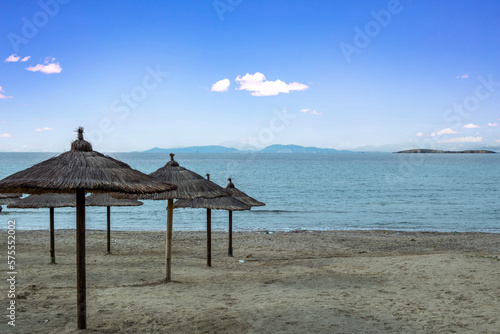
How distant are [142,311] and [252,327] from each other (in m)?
2.20

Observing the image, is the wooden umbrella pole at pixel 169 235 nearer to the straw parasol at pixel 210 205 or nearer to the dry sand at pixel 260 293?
the dry sand at pixel 260 293

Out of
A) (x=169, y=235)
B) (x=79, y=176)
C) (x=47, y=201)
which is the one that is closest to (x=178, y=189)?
(x=169, y=235)

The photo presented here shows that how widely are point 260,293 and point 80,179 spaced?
4851mm

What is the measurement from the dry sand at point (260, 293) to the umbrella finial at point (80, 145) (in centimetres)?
291

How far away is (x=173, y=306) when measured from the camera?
7914 mm

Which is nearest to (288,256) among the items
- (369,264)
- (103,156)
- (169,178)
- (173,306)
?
(369,264)

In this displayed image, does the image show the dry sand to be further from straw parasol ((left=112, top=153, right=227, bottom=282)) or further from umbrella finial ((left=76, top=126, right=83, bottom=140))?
umbrella finial ((left=76, top=126, right=83, bottom=140))

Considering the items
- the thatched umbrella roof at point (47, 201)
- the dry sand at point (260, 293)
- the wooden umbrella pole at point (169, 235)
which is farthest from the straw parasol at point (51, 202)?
the wooden umbrella pole at point (169, 235)

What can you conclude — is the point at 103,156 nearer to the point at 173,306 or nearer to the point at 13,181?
the point at 13,181

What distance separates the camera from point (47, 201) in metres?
12.7

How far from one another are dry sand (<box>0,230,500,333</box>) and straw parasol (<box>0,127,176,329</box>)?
4.89 feet

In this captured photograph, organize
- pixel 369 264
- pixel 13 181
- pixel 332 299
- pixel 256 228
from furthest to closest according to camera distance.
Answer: pixel 256 228, pixel 369 264, pixel 332 299, pixel 13 181

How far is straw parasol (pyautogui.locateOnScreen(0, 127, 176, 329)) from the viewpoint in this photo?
5688mm

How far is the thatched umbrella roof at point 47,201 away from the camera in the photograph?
500 inches
